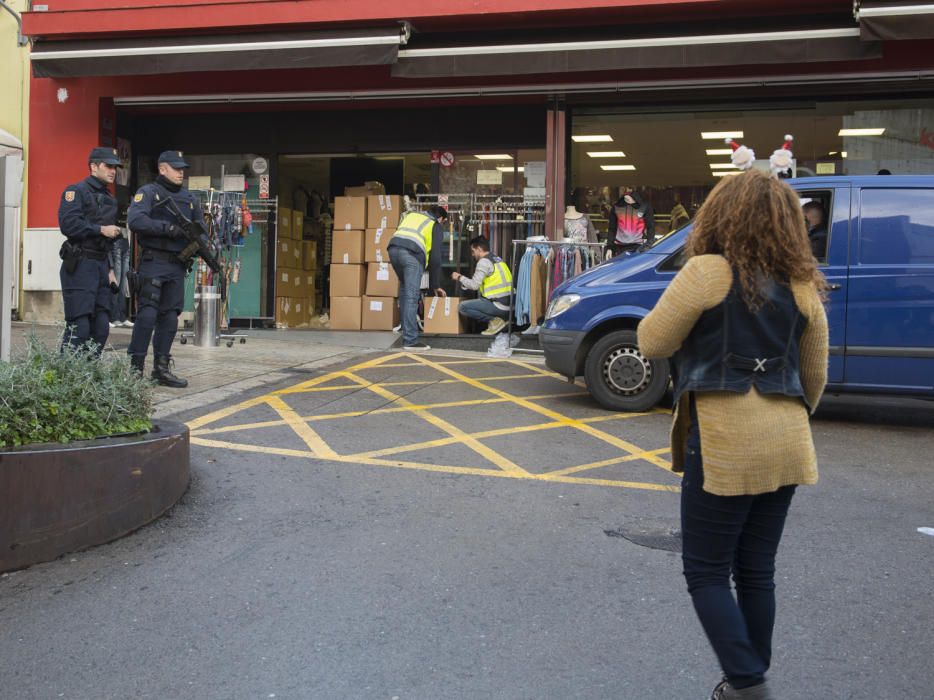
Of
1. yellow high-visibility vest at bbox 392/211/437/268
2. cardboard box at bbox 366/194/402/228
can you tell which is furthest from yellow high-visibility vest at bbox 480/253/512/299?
cardboard box at bbox 366/194/402/228

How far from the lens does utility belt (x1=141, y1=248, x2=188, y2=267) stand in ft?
26.7

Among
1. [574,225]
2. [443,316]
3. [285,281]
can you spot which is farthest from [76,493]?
[285,281]

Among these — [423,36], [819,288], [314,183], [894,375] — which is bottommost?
[894,375]

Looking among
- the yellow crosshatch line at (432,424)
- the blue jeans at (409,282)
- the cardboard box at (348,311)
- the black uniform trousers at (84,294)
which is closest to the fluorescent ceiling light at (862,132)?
the yellow crosshatch line at (432,424)

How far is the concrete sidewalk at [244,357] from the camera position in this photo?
8.16 m

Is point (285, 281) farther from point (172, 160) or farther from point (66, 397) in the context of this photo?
point (66, 397)

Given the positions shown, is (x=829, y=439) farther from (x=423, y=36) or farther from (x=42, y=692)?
(x=423, y=36)

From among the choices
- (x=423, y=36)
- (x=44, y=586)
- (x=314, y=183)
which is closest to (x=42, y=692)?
(x=44, y=586)

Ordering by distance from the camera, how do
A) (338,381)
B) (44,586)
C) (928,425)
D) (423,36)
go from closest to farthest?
(44,586) < (928,425) < (338,381) < (423,36)

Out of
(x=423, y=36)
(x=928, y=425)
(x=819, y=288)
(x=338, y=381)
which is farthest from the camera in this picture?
(x=423, y=36)

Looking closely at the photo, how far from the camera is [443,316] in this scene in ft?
42.2

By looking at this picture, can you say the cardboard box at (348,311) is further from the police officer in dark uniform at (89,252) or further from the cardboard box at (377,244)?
the police officer in dark uniform at (89,252)

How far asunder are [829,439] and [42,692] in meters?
5.98

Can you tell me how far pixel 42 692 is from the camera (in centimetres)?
321
